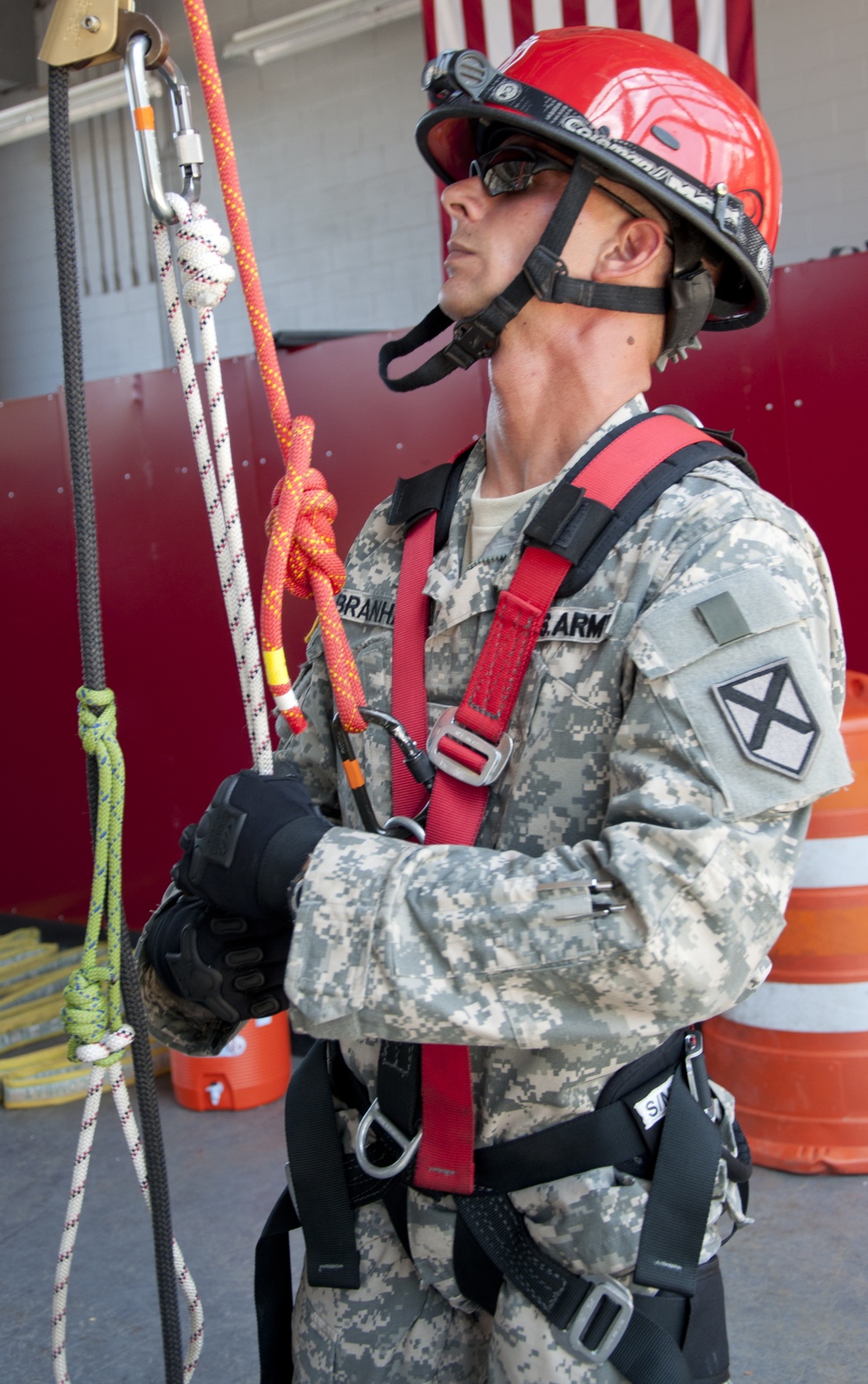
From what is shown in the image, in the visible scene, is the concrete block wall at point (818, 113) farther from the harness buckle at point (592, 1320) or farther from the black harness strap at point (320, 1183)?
the harness buckle at point (592, 1320)

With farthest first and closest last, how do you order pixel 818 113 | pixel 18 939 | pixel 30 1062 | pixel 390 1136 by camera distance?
1. pixel 818 113
2. pixel 18 939
3. pixel 30 1062
4. pixel 390 1136

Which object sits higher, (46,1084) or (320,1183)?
(320,1183)

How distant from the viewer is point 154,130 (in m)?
1.25

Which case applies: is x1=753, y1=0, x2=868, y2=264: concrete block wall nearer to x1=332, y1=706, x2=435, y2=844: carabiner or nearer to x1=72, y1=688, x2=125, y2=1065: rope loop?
x1=332, y1=706, x2=435, y2=844: carabiner

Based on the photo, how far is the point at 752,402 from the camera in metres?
3.66

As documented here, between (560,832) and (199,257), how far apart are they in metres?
0.77

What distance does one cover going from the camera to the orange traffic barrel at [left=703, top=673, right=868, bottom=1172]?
3090 mm

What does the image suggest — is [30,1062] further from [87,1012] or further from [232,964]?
[232,964]

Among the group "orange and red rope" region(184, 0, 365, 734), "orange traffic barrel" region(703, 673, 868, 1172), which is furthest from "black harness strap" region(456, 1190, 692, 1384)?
"orange traffic barrel" region(703, 673, 868, 1172)

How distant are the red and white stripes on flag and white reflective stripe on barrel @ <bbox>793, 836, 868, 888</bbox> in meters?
2.57

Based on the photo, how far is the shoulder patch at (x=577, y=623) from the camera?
1.35 meters

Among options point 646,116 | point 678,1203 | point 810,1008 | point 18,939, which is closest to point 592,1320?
point 678,1203

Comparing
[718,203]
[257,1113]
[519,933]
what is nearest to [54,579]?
[257,1113]

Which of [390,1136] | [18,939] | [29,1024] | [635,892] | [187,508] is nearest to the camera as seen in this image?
[635,892]
